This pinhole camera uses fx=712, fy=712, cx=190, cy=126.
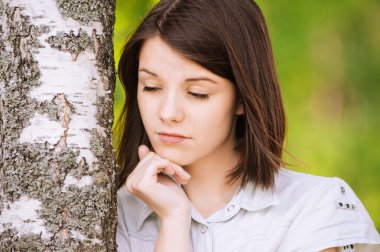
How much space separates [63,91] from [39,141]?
15cm

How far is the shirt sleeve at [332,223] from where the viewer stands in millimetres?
2312

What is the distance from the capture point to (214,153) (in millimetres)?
2553

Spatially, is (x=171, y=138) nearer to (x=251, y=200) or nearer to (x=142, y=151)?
(x=142, y=151)

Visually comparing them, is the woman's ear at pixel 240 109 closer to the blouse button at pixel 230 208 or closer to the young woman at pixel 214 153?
the young woman at pixel 214 153

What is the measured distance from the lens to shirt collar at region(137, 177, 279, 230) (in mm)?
2443

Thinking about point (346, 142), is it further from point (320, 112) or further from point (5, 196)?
point (5, 196)

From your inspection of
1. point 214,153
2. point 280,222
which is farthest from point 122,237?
point 280,222

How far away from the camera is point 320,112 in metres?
5.04

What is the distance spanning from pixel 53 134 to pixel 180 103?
17.9 inches

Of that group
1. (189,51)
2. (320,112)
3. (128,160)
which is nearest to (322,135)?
(320,112)

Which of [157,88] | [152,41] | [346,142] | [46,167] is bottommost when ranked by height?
[346,142]

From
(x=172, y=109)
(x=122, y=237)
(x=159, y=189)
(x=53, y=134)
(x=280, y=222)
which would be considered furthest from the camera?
(x=122, y=237)

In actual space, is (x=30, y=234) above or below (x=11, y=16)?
below

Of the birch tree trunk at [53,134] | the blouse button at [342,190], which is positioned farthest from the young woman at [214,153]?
the birch tree trunk at [53,134]
